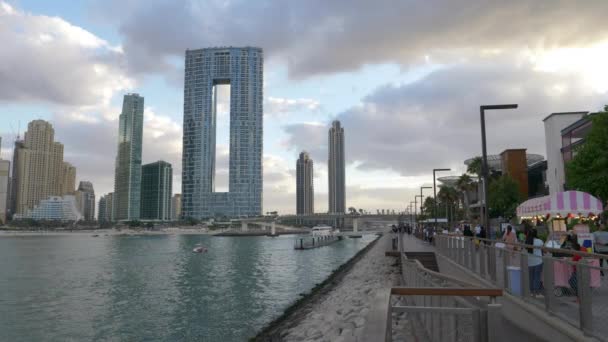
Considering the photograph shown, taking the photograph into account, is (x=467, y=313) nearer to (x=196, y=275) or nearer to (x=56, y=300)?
(x=56, y=300)

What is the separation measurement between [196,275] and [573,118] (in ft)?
171

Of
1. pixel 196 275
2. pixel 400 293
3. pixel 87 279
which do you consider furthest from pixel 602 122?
pixel 87 279

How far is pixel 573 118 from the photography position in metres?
61.5

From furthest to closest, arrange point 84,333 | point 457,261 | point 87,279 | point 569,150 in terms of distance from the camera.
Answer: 1. point 569,150
2. point 87,279
3. point 84,333
4. point 457,261

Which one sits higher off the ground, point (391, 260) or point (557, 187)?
point (557, 187)

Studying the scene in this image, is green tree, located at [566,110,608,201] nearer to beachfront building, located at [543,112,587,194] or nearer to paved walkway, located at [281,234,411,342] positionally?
paved walkway, located at [281,234,411,342]

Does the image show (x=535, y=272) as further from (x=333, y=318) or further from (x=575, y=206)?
(x=333, y=318)

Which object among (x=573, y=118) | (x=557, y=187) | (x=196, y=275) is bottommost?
(x=196, y=275)

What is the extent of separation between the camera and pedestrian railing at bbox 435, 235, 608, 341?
735cm

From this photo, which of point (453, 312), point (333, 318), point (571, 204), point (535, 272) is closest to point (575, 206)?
point (571, 204)

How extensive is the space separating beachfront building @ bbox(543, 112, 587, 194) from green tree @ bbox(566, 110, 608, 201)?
31.1m

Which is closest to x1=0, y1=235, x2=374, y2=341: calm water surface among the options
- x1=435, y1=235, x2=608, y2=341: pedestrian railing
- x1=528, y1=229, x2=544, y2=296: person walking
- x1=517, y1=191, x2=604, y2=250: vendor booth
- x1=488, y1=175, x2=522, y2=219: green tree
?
x1=435, y1=235, x2=608, y2=341: pedestrian railing

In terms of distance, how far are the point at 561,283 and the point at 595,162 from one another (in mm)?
26768

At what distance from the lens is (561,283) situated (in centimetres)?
873
